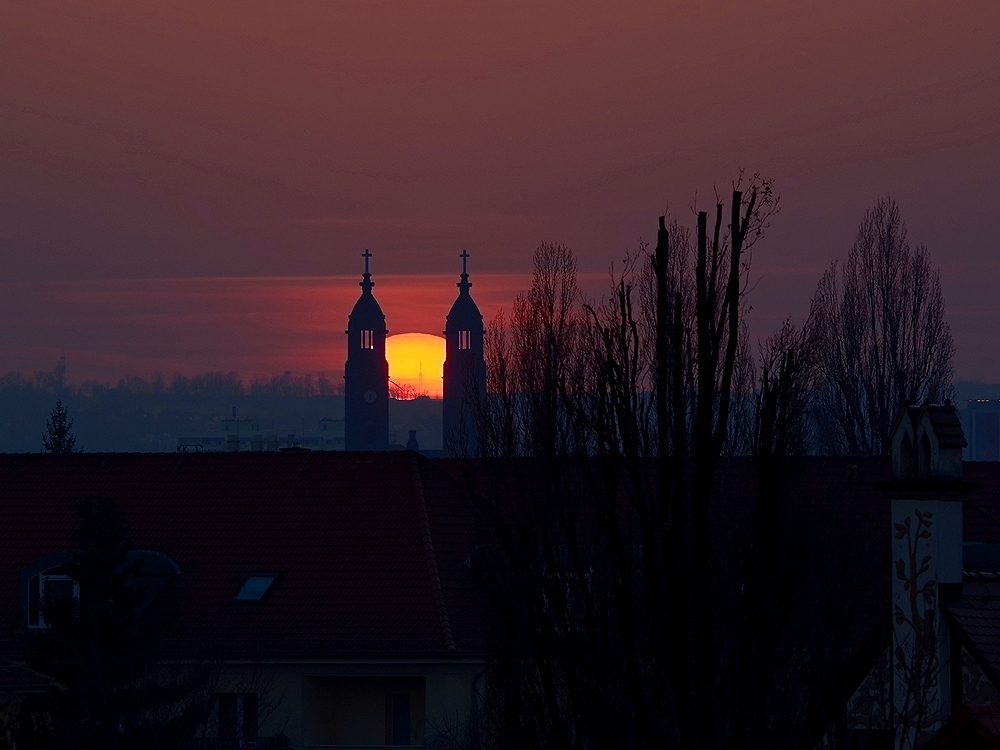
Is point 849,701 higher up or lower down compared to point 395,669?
higher up

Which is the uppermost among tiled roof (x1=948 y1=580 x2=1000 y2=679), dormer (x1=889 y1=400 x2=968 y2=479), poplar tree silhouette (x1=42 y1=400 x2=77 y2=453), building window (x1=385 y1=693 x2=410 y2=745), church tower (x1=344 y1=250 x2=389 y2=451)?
church tower (x1=344 y1=250 x2=389 y2=451)

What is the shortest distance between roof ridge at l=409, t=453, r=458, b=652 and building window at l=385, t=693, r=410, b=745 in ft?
4.62

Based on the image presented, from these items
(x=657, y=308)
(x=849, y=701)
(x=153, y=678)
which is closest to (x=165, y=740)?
(x=153, y=678)

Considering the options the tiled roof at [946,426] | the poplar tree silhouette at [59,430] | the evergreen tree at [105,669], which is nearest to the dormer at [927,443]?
the tiled roof at [946,426]

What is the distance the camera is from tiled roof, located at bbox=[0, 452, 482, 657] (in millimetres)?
27547

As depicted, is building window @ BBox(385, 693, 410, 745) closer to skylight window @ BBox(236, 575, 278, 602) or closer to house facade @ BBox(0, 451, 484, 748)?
house facade @ BBox(0, 451, 484, 748)

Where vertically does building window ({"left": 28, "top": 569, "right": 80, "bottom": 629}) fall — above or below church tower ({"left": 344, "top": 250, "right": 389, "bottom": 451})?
below

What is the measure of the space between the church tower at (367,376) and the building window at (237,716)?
149m

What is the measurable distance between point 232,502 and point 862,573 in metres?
13.6

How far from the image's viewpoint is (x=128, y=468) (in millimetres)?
33094

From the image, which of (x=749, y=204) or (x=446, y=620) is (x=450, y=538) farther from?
(x=749, y=204)

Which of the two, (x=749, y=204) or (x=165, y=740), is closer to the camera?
(x=749, y=204)

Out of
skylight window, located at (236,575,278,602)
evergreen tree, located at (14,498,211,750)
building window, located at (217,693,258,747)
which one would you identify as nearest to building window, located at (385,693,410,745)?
building window, located at (217,693,258,747)

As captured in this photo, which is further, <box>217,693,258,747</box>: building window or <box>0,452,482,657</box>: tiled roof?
<box>0,452,482,657</box>: tiled roof
